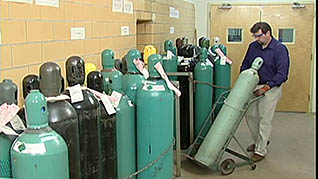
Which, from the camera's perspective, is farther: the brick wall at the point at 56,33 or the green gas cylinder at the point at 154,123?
the green gas cylinder at the point at 154,123

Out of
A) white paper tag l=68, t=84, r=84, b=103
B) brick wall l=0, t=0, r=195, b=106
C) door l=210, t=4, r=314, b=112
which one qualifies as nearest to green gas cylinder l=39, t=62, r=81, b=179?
white paper tag l=68, t=84, r=84, b=103

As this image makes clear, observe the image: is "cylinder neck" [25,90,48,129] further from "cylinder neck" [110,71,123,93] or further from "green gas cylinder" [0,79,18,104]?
"cylinder neck" [110,71,123,93]

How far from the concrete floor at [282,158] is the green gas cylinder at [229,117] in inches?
10.2

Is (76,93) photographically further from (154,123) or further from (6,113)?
(154,123)

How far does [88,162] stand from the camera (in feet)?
6.48

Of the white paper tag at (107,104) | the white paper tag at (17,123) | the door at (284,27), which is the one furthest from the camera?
the door at (284,27)

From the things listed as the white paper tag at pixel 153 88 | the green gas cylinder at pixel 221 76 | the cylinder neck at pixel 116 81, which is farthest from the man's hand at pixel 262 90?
the cylinder neck at pixel 116 81

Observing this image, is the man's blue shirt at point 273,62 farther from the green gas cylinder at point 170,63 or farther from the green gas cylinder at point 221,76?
the green gas cylinder at point 170,63

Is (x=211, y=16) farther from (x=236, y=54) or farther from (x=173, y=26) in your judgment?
(x=173, y=26)

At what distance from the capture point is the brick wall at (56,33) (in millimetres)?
1990

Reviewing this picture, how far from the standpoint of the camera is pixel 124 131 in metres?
2.47

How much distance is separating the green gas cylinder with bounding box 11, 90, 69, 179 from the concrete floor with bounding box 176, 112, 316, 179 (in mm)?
2354

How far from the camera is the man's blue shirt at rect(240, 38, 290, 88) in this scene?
4004 mm

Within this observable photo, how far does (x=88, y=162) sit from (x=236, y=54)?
515cm
